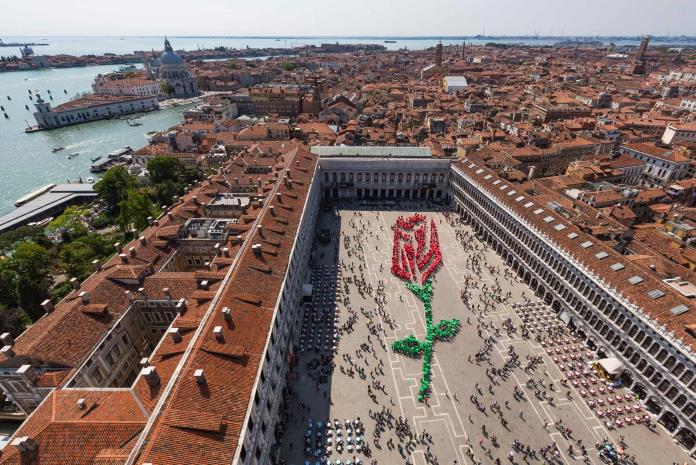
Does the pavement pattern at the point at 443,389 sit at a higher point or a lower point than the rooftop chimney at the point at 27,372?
lower

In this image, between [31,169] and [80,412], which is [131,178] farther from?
[80,412]

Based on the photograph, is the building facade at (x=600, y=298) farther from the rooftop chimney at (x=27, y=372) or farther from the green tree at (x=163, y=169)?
the green tree at (x=163, y=169)

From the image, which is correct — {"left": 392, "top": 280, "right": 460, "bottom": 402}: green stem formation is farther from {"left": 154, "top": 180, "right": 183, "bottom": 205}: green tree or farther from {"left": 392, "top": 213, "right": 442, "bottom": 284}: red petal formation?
{"left": 154, "top": 180, "right": 183, "bottom": 205}: green tree

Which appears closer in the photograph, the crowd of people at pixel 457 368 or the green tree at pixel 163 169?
the crowd of people at pixel 457 368

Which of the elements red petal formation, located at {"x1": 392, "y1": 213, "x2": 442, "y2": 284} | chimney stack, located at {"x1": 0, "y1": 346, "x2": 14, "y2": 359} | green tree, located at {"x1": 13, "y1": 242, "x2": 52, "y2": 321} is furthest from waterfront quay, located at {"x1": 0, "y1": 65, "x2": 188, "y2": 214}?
red petal formation, located at {"x1": 392, "y1": 213, "x2": 442, "y2": 284}

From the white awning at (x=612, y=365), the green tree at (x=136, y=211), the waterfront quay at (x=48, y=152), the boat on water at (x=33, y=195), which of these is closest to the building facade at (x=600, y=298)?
the white awning at (x=612, y=365)

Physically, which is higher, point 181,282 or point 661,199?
point 181,282

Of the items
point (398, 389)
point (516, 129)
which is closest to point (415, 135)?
point (516, 129)

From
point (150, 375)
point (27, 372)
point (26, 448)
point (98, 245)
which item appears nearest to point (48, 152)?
point (98, 245)
